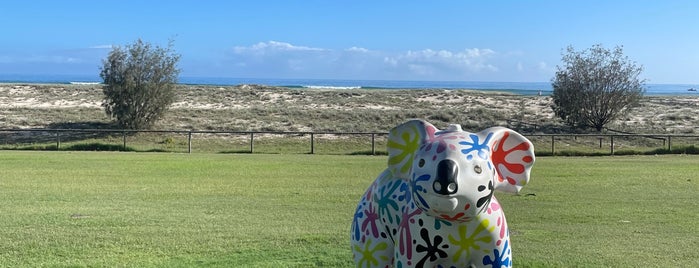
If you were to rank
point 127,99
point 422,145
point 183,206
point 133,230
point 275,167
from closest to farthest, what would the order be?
point 422,145
point 133,230
point 183,206
point 275,167
point 127,99

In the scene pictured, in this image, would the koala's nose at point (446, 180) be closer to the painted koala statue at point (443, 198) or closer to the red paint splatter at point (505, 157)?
the painted koala statue at point (443, 198)

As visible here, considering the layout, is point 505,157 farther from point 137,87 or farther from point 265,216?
point 137,87

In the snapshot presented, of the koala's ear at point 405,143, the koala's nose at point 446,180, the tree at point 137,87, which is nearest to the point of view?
the koala's nose at point 446,180

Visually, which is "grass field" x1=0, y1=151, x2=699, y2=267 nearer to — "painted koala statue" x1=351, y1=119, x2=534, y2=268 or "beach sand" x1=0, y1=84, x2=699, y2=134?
"painted koala statue" x1=351, y1=119, x2=534, y2=268

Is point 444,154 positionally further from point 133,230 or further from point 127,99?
point 127,99

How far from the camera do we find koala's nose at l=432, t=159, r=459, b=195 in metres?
3.68

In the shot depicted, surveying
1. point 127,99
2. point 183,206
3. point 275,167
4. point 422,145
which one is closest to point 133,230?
point 183,206

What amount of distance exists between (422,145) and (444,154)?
258 mm

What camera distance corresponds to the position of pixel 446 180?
3.69 meters

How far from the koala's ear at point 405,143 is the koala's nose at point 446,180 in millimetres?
493

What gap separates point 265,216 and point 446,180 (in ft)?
23.5

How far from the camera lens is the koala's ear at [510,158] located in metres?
4.27

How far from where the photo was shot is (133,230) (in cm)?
913

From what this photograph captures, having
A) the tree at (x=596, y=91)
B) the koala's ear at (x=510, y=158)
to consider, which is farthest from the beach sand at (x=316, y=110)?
the koala's ear at (x=510, y=158)
